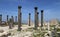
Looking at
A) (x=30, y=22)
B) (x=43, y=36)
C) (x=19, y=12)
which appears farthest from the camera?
(x=30, y=22)

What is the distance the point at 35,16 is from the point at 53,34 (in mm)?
10120

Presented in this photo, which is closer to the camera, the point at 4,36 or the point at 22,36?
the point at 22,36

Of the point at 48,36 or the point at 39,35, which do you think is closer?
the point at 48,36

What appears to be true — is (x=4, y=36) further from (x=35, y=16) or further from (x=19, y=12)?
(x=35, y=16)

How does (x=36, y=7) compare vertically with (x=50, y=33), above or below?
above

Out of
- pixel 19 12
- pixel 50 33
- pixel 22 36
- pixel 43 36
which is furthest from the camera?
pixel 19 12

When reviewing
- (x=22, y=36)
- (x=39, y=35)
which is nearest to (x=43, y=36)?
(x=39, y=35)

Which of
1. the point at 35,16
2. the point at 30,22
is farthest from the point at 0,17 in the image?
the point at 35,16

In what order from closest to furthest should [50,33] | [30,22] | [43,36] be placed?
[50,33] < [43,36] < [30,22]

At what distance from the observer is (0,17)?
3169 cm

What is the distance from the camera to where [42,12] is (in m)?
22.7

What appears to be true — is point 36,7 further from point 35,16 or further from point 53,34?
point 53,34

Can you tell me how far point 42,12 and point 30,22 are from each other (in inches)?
364

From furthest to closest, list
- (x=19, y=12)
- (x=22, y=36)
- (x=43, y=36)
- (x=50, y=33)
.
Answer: (x=19, y=12) < (x=22, y=36) < (x=43, y=36) < (x=50, y=33)
